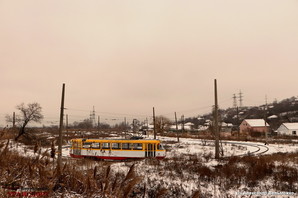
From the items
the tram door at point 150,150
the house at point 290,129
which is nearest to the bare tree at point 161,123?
the tram door at point 150,150

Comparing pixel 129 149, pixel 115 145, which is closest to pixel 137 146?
pixel 129 149

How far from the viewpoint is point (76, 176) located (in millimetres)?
4395

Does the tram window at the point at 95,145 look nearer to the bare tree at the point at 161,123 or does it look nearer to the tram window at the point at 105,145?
the tram window at the point at 105,145

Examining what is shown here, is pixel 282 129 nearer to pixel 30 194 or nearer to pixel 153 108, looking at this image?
pixel 153 108

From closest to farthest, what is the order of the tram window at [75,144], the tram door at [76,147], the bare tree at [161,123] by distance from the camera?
the tram door at [76,147] → the tram window at [75,144] → the bare tree at [161,123]

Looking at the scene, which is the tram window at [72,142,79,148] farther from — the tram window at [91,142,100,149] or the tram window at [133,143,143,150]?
the tram window at [133,143,143,150]

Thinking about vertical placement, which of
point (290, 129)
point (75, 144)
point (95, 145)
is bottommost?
point (290, 129)

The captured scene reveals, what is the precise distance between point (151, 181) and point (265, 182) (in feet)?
20.3

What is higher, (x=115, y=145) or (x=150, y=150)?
(x=115, y=145)

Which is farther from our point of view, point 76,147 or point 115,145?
point 76,147

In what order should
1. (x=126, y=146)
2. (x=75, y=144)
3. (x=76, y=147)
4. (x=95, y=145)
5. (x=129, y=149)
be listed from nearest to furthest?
(x=129, y=149), (x=126, y=146), (x=95, y=145), (x=76, y=147), (x=75, y=144)

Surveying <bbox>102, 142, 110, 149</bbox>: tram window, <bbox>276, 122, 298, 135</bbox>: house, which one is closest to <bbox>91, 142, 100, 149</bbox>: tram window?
<bbox>102, 142, 110, 149</bbox>: tram window

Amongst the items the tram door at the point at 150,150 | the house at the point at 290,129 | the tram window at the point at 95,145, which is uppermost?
the tram window at the point at 95,145

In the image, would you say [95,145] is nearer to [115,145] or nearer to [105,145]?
[105,145]
